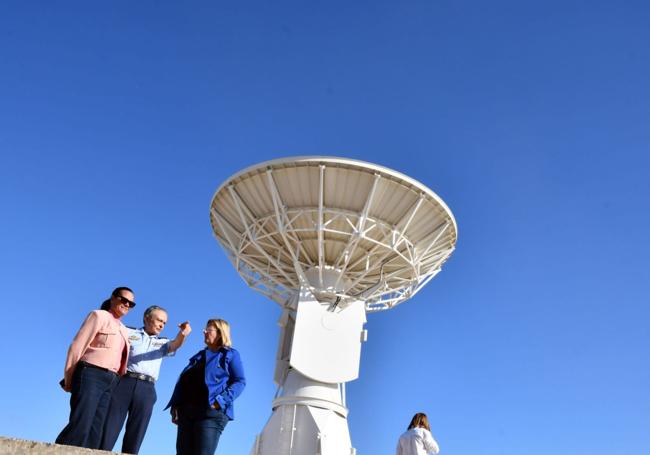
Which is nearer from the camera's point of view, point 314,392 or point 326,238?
point 314,392

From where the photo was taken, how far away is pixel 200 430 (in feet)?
20.4

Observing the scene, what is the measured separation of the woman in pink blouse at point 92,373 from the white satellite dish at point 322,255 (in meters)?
13.0

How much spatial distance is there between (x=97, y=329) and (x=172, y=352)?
4.17 ft

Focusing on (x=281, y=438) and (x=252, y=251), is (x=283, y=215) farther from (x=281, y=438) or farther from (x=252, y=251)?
(x=281, y=438)

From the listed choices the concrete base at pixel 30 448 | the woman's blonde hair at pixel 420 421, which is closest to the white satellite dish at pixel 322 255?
the woman's blonde hair at pixel 420 421

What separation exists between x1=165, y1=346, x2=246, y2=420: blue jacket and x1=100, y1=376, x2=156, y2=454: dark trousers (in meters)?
0.48

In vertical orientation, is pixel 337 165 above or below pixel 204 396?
above

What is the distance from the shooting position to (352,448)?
63.4 ft

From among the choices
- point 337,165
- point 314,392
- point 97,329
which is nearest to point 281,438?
point 314,392

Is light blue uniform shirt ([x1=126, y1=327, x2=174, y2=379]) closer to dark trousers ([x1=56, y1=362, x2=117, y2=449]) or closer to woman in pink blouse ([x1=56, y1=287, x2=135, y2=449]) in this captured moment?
woman in pink blouse ([x1=56, y1=287, x2=135, y2=449])

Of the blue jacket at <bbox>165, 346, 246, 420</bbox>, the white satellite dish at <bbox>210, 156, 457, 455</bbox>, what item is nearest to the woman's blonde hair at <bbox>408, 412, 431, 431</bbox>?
the blue jacket at <bbox>165, 346, 246, 420</bbox>

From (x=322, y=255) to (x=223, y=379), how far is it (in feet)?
47.3

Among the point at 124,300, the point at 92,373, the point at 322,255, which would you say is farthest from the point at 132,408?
the point at 322,255

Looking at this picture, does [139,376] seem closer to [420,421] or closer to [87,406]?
[87,406]
